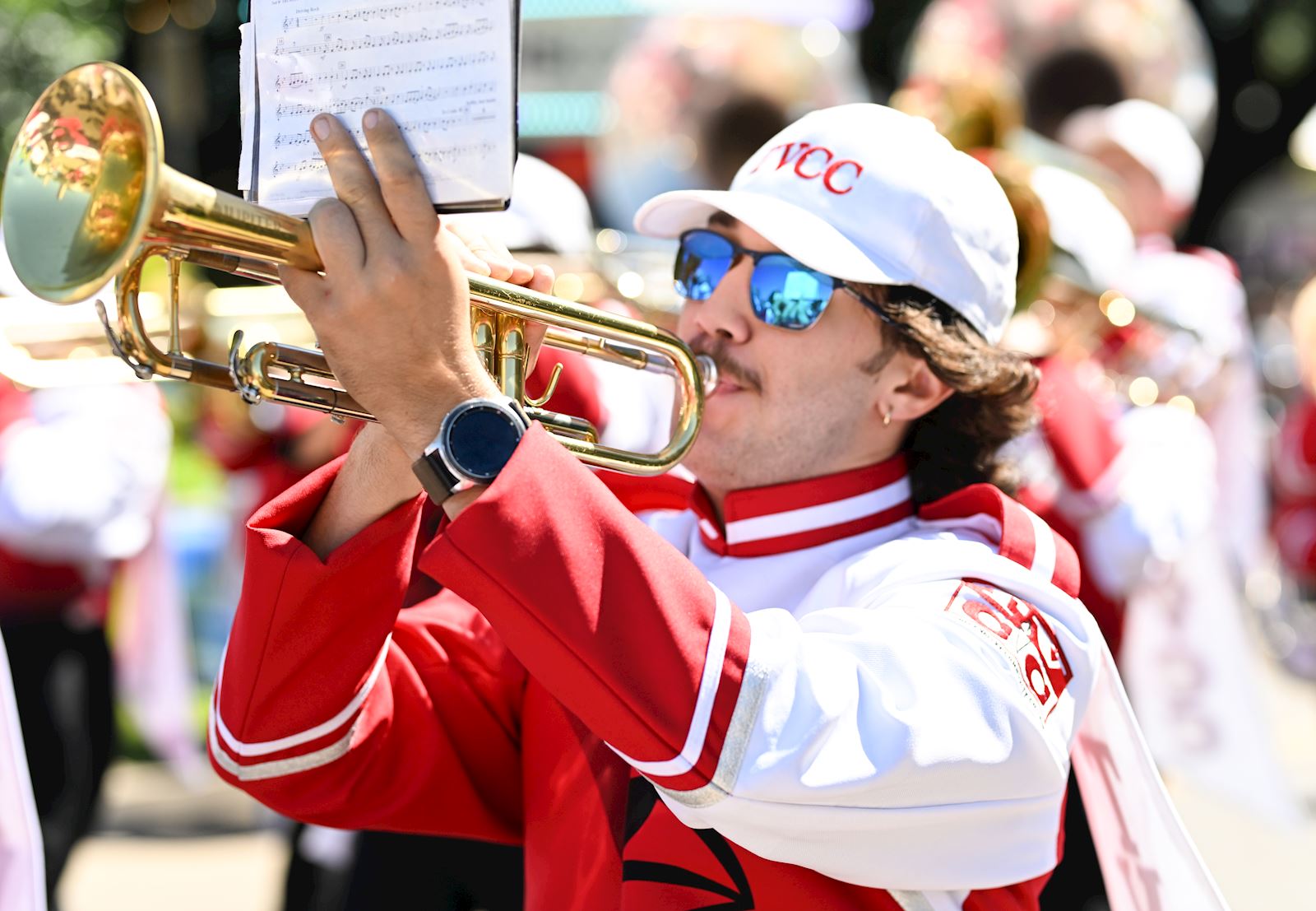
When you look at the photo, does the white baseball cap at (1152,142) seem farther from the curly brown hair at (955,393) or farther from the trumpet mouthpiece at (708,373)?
the trumpet mouthpiece at (708,373)

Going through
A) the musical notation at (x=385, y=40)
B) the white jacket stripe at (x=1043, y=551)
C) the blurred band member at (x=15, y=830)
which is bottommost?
the blurred band member at (x=15, y=830)

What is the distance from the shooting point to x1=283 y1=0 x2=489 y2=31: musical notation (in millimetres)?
1448

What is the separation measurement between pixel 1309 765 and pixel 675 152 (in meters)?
3.74

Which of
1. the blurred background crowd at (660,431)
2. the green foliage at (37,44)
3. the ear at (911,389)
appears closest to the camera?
the ear at (911,389)

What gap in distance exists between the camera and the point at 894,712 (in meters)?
1.57

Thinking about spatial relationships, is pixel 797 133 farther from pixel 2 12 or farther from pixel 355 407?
pixel 2 12

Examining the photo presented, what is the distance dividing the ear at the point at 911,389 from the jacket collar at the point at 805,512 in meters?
0.11

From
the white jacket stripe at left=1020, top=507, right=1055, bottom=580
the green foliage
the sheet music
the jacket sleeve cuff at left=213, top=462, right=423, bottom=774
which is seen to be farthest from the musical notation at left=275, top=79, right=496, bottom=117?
the green foliage

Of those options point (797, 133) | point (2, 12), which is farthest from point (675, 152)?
point (2, 12)

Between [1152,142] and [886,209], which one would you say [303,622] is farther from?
[1152,142]

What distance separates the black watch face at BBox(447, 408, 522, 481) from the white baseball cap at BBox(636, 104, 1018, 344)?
0.65 m

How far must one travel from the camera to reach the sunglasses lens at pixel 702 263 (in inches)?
85.7

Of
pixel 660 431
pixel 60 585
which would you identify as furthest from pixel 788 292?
pixel 60 585

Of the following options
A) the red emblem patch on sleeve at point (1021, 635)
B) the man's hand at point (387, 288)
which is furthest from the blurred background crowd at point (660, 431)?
the red emblem patch on sleeve at point (1021, 635)
